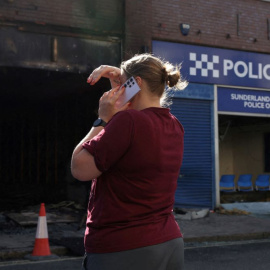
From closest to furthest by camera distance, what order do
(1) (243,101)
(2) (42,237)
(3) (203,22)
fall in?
(2) (42,237), (3) (203,22), (1) (243,101)

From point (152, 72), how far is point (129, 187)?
1.69ft

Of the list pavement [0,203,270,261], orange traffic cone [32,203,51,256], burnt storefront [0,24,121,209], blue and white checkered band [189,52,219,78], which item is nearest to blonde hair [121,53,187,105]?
orange traffic cone [32,203,51,256]

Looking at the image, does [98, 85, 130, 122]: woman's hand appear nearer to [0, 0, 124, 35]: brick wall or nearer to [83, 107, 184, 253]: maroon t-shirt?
[83, 107, 184, 253]: maroon t-shirt

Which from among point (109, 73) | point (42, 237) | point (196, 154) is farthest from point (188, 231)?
point (109, 73)

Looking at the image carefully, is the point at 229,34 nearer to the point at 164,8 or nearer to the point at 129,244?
the point at 164,8

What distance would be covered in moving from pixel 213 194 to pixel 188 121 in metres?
2.09

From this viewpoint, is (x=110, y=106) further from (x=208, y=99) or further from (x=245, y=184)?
(x=245, y=184)

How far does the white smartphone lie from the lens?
6.95ft

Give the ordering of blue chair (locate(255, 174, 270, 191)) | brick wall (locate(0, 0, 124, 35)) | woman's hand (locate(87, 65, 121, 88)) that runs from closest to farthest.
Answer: woman's hand (locate(87, 65, 121, 88)), brick wall (locate(0, 0, 124, 35)), blue chair (locate(255, 174, 270, 191))

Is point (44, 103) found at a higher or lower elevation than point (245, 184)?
higher

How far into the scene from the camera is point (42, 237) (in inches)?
289

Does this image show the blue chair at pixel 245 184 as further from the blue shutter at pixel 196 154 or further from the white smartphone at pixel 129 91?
the white smartphone at pixel 129 91

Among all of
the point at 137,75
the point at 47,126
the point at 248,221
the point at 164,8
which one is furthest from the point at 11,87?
the point at 137,75

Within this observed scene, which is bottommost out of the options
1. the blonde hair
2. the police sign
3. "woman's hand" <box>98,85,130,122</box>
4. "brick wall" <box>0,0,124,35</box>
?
"woman's hand" <box>98,85,130,122</box>
